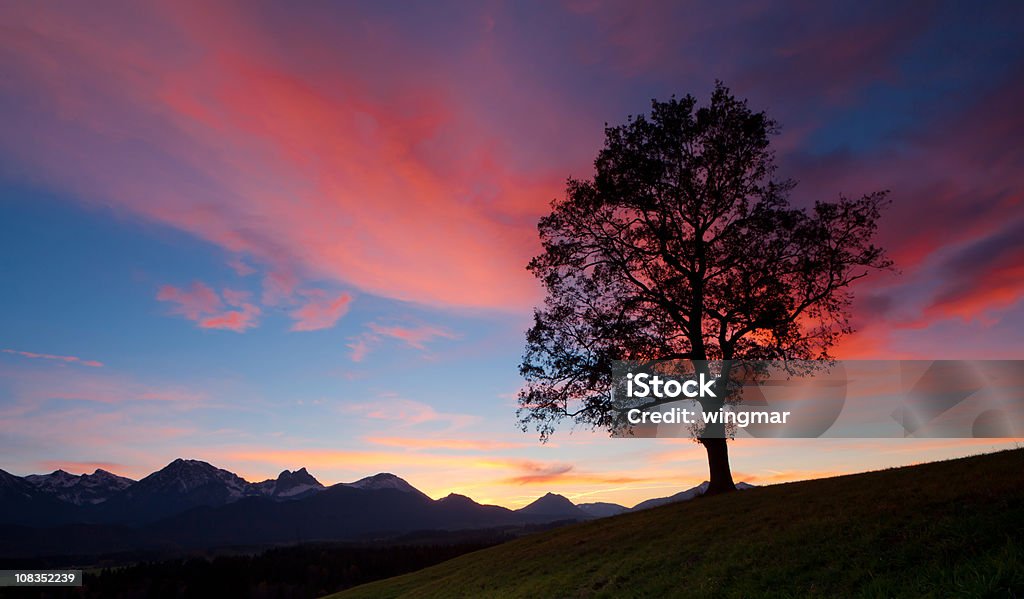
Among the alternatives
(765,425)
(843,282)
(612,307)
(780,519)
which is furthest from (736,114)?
(780,519)

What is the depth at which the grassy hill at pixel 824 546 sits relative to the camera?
1205 centimetres

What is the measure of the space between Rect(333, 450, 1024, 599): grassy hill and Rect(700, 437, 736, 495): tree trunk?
4.80 metres

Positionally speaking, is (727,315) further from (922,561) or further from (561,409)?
(922,561)

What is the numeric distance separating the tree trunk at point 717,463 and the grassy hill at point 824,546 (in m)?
4.80

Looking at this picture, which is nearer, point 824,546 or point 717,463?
point 824,546

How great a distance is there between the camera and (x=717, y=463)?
3634 centimetres

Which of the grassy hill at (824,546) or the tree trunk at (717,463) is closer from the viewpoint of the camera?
the grassy hill at (824,546)

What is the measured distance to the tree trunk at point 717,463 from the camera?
35844 mm

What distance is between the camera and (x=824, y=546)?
15.7m

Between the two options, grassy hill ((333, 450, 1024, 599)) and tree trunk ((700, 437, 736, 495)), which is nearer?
grassy hill ((333, 450, 1024, 599))

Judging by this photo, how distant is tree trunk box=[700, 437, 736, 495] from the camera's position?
35.8 m

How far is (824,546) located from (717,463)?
21.4m

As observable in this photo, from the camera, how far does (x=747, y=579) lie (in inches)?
600

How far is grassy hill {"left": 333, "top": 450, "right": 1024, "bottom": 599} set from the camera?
39.5ft
